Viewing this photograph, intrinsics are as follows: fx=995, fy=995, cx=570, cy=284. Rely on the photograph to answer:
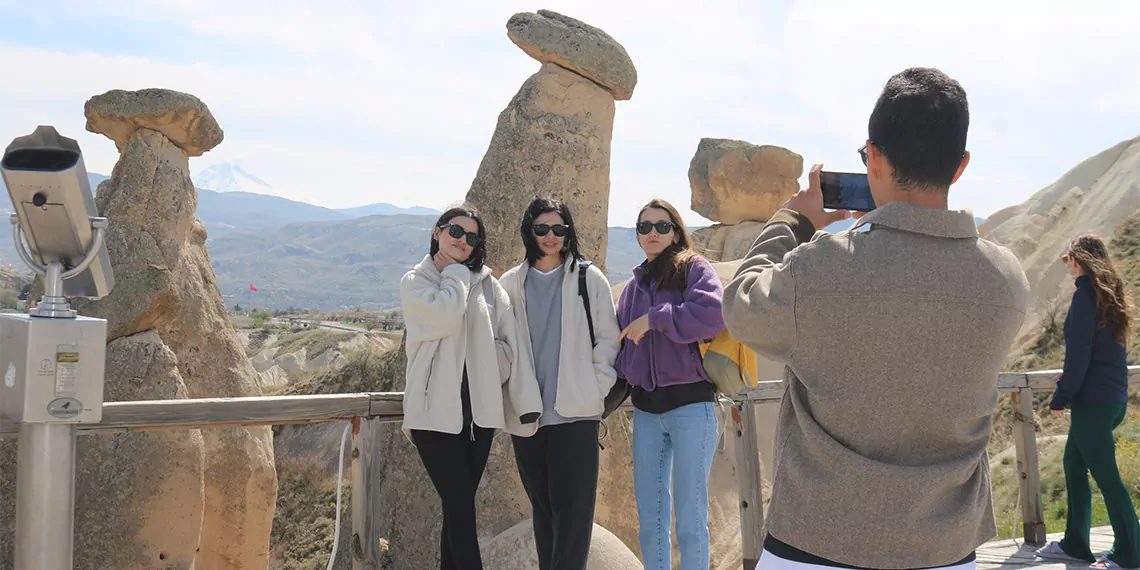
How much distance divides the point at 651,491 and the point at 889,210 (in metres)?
2.04

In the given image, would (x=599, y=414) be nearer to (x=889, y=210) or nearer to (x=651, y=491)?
(x=651, y=491)

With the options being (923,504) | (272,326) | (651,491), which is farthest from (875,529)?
(272,326)

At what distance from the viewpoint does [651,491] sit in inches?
146

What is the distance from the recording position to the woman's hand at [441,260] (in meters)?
3.94

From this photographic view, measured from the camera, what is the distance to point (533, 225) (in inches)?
157

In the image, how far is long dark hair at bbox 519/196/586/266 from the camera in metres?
3.99

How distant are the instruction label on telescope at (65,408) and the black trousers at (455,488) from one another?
1.30 metres

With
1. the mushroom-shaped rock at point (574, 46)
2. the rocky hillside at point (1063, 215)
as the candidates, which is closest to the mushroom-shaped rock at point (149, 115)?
the mushroom-shaped rock at point (574, 46)

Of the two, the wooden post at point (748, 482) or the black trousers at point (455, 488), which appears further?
the wooden post at point (748, 482)

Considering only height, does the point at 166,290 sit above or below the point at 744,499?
above

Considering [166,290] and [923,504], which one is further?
[166,290]

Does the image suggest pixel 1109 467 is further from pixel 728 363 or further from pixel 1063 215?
pixel 1063 215

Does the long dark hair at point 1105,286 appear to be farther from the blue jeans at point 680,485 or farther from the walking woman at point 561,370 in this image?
the walking woman at point 561,370

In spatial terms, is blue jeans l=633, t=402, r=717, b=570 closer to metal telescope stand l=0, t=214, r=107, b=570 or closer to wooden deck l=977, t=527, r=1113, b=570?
metal telescope stand l=0, t=214, r=107, b=570
